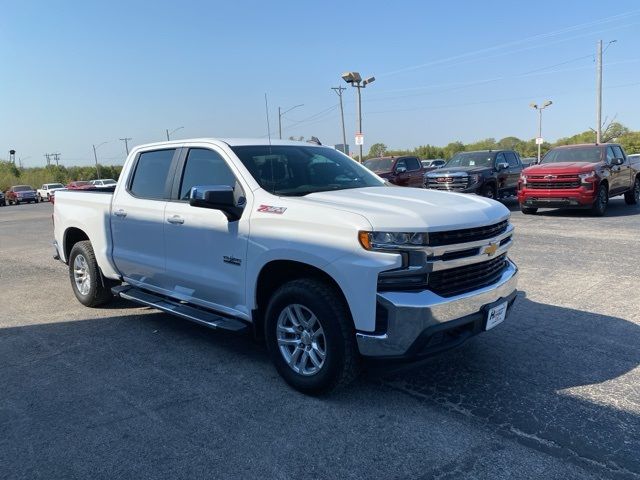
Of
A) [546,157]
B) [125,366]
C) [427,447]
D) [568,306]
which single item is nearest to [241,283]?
[125,366]

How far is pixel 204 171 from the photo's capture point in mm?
4727

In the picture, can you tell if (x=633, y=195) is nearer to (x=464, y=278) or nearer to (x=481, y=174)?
(x=481, y=174)

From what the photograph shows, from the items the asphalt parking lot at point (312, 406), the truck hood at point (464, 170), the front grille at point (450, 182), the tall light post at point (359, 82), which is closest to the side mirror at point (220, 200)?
the asphalt parking lot at point (312, 406)

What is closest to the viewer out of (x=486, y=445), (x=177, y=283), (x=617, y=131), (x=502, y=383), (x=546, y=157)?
(x=486, y=445)

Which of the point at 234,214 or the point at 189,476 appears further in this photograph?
the point at 234,214

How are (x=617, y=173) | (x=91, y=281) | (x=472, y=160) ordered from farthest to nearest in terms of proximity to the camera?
(x=472, y=160) < (x=617, y=173) < (x=91, y=281)

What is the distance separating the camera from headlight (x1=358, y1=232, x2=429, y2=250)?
10.9ft

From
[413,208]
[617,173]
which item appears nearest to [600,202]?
[617,173]

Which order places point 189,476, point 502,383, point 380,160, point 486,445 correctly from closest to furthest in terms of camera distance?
point 189,476, point 486,445, point 502,383, point 380,160

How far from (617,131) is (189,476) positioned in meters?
73.3

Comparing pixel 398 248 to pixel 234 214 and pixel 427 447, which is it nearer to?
pixel 427 447

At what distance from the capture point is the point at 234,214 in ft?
13.6

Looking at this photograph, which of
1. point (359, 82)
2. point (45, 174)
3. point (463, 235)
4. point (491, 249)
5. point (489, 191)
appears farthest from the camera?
point (45, 174)

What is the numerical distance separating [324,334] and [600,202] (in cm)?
1255
